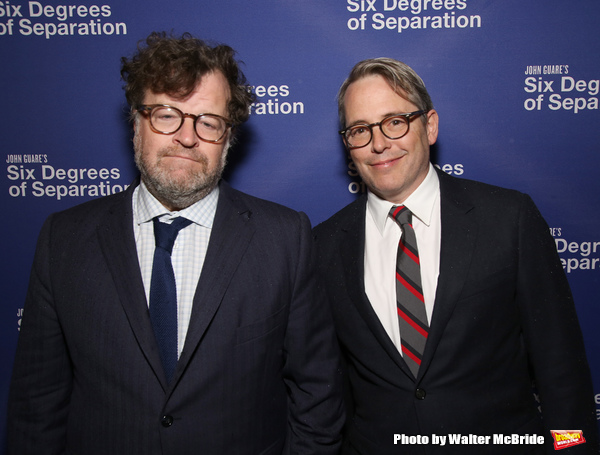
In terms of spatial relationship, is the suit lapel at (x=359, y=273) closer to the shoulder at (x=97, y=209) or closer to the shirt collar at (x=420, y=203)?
the shirt collar at (x=420, y=203)

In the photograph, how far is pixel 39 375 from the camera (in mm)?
1378

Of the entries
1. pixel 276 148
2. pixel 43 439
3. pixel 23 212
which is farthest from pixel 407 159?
pixel 23 212

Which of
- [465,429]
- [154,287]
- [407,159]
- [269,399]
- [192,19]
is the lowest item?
[465,429]

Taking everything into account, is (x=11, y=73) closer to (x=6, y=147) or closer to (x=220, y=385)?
(x=6, y=147)

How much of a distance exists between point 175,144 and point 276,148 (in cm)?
69

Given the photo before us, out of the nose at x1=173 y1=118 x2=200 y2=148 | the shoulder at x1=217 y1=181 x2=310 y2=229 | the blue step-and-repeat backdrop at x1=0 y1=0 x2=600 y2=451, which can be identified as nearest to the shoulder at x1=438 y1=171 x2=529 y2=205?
the blue step-and-repeat backdrop at x1=0 y1=0 x2=600 y2=451

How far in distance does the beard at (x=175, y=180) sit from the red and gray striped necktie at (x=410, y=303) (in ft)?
2.41

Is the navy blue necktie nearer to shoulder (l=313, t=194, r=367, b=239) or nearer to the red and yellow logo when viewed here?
shoulder (l=313, t=194, r=367, b=239)

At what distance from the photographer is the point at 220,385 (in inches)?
51.8

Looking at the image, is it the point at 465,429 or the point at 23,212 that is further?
the point at 23,212

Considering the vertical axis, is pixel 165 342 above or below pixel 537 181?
below

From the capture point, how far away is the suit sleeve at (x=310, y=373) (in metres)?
1.43

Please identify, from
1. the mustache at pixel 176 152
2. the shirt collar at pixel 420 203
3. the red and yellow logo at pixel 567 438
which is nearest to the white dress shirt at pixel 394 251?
the shirt collar at pixel 420 203

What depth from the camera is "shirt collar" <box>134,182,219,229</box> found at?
1.42 m
